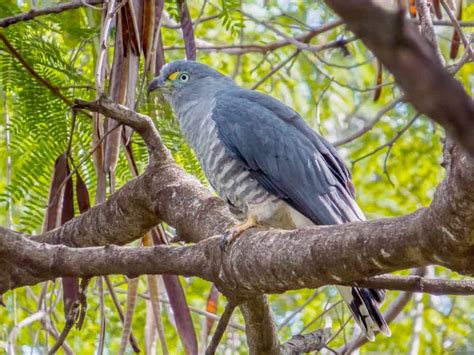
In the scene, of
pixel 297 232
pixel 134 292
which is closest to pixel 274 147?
pixel 134 292

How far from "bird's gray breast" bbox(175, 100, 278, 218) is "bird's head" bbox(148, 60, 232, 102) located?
0.30 metres

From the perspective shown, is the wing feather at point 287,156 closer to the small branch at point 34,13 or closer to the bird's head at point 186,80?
the bird's head at point 186,80

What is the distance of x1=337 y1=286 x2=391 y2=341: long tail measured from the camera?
245 centimetres

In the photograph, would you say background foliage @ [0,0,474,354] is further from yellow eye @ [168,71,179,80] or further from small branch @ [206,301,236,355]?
small branch @ [206,301,236,355]

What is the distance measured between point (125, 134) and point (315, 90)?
→ 9.20ft

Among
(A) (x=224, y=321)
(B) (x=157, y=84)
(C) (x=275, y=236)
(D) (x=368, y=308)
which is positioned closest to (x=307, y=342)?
(D) (x=368, y=308)

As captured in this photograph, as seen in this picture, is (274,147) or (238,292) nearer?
(238,292)

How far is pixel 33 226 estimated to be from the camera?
3137 mm

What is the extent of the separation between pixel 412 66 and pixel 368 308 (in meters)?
2.15

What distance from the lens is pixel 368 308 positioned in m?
2.47

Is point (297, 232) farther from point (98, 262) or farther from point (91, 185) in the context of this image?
point (91, 185)

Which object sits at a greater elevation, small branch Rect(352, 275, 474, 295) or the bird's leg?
the bird's leg

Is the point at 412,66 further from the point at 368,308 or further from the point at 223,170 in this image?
the point at 223,170

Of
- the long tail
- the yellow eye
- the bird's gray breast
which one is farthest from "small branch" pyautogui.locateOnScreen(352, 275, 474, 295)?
the yellow eye
